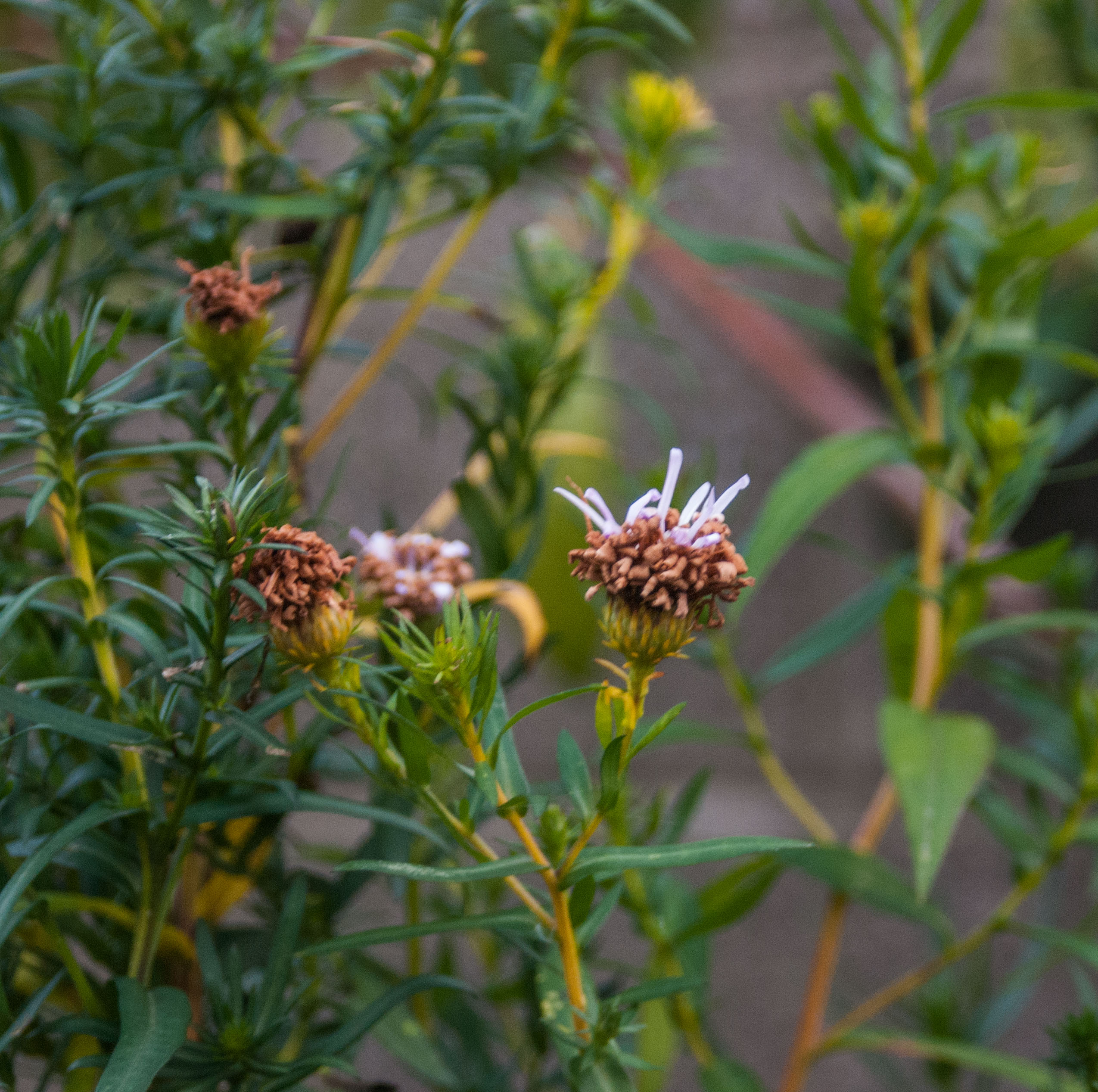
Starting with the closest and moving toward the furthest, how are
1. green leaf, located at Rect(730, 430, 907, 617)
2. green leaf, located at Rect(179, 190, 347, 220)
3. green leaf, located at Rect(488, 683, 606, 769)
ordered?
1. green leaf, located at Rect(488, 683, 606, 769)
2. green leaf, located at Rect(179, 190, 347, 220)
3. green leaf, located at Rect(730, 430, 907, 617)

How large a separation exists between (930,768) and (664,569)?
0.79 ft

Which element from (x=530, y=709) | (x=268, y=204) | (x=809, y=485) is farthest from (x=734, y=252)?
(x=530, y=709)

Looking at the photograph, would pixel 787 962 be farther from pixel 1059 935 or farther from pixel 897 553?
pixel 1059 935

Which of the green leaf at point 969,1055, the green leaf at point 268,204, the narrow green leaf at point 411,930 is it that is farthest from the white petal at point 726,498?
the green leaf at point 969,1055

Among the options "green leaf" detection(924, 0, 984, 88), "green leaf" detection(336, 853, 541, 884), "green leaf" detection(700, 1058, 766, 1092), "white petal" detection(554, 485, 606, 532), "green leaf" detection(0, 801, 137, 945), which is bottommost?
"green leaf" detection(700, 1058, 766, 1092)

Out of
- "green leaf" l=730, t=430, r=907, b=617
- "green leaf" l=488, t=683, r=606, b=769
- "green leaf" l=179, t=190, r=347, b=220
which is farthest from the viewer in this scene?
"green leaf" l=730, t=430, r=907, b=617

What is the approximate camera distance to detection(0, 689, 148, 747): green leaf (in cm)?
22

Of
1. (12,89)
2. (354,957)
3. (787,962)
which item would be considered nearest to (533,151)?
(12,89)

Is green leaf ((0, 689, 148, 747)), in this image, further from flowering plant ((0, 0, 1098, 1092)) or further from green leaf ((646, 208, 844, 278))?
green leaf ((646, 208, 844, 278))

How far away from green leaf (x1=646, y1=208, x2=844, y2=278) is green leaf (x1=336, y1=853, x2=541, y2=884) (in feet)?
1.10

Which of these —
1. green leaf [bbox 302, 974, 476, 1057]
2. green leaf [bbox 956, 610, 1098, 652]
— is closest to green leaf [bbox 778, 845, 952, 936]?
green leaf [bbox 956, 610, 1098, 652]

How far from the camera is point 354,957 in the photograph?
0.37m

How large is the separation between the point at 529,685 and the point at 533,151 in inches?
26.0

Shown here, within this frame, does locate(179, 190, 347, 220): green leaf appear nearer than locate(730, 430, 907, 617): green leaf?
Yes
